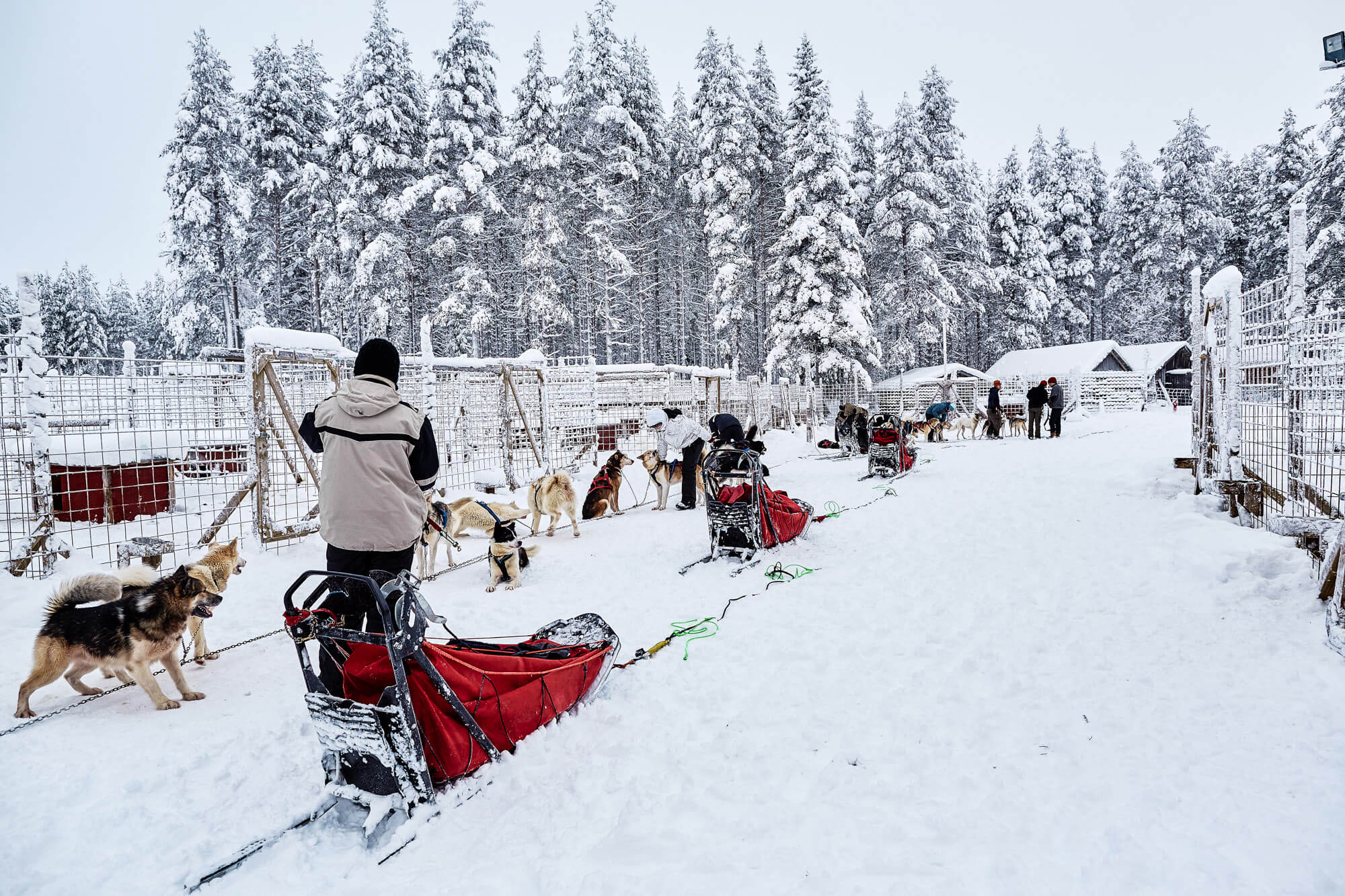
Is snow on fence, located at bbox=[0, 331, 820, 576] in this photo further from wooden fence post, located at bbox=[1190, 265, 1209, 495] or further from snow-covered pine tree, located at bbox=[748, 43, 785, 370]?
snow-covered pine tree, located at bbox=[748, 43, 785, 370]

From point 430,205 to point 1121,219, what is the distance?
37.7 metres

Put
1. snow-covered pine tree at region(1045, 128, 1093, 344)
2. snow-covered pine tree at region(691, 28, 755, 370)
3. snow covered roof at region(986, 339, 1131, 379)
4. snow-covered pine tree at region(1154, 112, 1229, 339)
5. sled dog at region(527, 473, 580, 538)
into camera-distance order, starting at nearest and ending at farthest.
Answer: sled dog at region(527, 473, 580, 538) → snow-covered pine tree at region(691, 28, 755, 370) → snow covered roof at region(986, 339, 1131, 379) → snow-covered pine tree at region(1154, 112, 1229, 339) → snow-covered pine tree at region(1045, 128, 1093, 344)

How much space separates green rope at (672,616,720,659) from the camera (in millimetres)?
4569

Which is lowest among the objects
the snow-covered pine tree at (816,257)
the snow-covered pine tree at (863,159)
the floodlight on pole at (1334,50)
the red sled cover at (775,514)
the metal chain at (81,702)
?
the metal chain at (81,702)

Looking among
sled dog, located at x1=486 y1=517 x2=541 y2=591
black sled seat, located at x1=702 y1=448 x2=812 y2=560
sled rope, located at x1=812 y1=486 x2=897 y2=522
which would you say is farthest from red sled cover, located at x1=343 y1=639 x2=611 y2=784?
sled rope, located at x1=812 y1=486 x2=897 y2=522

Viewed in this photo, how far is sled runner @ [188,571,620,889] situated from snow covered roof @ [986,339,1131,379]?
32.6 m

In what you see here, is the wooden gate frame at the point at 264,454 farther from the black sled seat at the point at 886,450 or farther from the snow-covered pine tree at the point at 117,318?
the snow-covered pine tree at the point at 117,318

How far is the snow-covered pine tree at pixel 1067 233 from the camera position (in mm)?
37750

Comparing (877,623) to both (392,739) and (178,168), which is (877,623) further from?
(178,168)

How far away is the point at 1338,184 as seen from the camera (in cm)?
2281

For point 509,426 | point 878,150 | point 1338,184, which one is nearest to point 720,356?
point 878,150

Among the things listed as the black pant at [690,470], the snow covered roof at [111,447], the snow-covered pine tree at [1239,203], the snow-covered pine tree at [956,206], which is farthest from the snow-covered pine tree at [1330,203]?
the snow covered roof at [111,447]

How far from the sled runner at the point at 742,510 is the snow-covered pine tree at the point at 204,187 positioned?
23.9m

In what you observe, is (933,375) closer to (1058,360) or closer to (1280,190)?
(1058,360)
